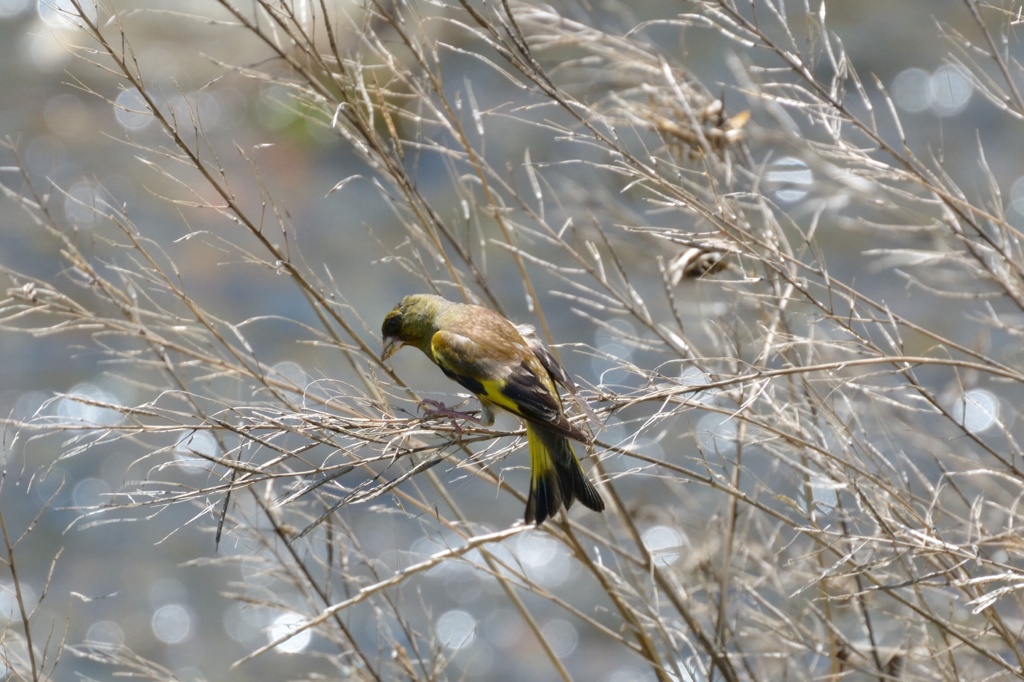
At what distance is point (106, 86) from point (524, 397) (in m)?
9.96

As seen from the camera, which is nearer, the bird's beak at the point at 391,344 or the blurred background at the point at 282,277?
the bird's beak at the point at 391,344

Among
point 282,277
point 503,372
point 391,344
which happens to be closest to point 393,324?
point 391,344

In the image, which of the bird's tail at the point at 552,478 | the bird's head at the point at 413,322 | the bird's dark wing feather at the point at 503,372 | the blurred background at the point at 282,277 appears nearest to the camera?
the bird's tail at the point at 552,478

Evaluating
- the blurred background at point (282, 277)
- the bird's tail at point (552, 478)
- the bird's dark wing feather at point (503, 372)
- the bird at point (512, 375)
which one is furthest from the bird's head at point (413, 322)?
the blurred background at point (282, 277)

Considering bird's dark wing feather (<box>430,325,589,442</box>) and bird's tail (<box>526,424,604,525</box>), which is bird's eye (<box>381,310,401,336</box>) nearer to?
bird's dark wing feather (<box>430,325,589,442</box>)

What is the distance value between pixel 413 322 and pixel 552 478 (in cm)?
117

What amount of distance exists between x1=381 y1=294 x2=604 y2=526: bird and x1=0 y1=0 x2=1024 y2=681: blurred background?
123 centimetres

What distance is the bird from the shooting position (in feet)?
10.9

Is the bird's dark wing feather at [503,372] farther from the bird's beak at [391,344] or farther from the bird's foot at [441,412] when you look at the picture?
the bird's beak at [391,344]

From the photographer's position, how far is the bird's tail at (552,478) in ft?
10.7

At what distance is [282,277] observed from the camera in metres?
9.88

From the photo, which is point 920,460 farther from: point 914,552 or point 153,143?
point 153,143

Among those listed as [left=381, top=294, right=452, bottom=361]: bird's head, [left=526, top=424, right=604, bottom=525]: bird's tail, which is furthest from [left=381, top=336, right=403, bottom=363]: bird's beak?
[left=526, top=424, right=604, bottom=525]: bird's tail

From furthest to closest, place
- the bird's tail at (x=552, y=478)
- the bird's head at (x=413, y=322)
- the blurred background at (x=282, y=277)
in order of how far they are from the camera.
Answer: the blurred background at (x=282, y=277) → the bird's head at (x=413, y=322) → the bird's tail at (x=552, y=478)
